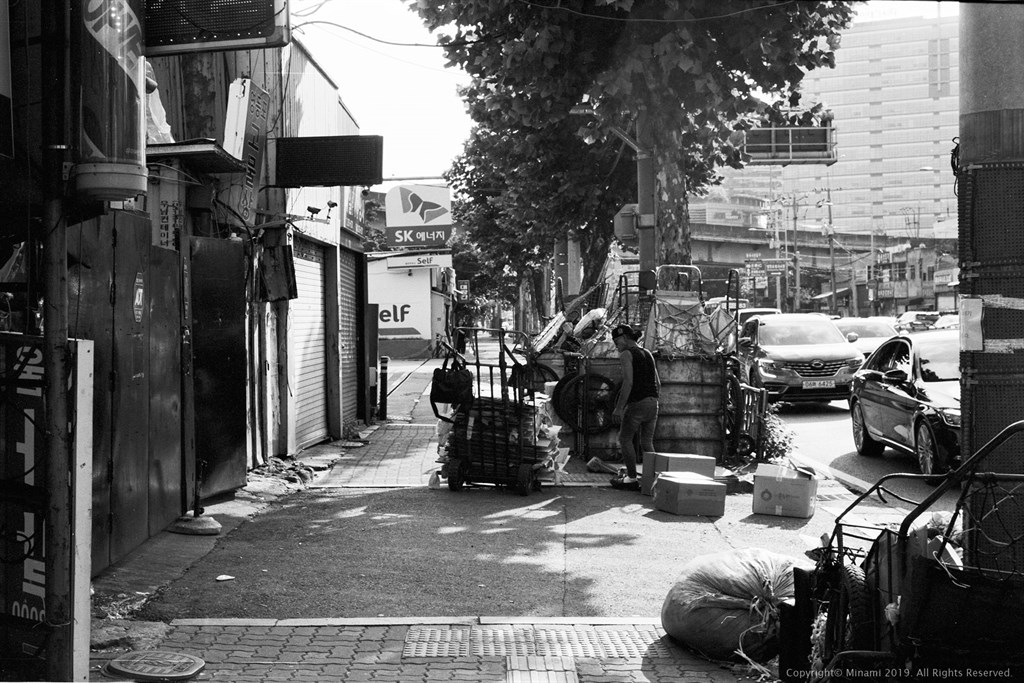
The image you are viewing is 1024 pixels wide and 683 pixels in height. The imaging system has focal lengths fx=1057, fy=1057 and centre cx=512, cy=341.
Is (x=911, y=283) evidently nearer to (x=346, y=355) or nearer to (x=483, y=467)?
(x=346, y=355)

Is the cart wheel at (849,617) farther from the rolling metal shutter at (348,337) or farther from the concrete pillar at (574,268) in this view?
the concrete pillar at (574,268)

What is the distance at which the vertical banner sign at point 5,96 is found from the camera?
4129 mm

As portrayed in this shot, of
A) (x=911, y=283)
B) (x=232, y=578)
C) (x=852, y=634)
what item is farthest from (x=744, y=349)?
(x=911, y=283)

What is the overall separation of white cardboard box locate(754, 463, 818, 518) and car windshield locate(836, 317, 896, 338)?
19.2 m

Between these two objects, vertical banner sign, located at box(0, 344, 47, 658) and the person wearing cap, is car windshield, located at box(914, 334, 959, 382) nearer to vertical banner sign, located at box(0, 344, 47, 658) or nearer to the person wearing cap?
the person wearing cap

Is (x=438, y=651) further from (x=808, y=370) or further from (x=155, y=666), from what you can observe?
(x=808, y=370)

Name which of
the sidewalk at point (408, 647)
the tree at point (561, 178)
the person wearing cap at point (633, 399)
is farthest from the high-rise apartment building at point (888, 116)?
the sidewalk at point (408, 647)

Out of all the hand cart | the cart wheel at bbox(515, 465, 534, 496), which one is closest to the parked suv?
the cart wheel at bbox(515, 465, 534, 496)

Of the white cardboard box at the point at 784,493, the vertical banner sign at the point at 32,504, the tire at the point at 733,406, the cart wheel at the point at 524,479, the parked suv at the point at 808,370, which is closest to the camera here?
the vertical banner sign at the point at 32,504

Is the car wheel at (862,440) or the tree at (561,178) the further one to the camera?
the tree at (561,178)

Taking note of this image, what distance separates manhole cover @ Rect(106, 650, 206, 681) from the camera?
519cm

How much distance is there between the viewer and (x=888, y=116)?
7269 inches

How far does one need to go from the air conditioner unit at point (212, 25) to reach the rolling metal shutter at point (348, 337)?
993 centimetres

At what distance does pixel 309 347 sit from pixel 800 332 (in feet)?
35.2
